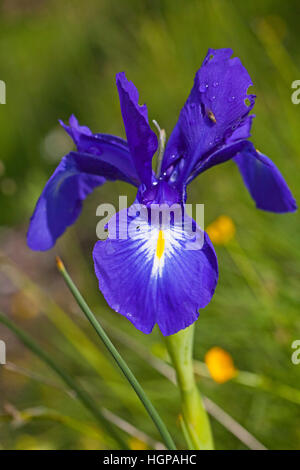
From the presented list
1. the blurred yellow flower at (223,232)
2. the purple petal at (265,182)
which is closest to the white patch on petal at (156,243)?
the purple petal at (265,182)

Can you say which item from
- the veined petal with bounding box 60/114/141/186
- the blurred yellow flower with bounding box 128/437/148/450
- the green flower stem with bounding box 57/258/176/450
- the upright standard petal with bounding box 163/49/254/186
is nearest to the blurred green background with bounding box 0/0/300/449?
the blurred yellow flower with bounding box 128/437/148/450

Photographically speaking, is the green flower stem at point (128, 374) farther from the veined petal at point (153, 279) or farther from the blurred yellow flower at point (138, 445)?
the blurred yellow flower at point (138, 445)

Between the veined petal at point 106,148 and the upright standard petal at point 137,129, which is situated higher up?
the veined petal at point 106,148

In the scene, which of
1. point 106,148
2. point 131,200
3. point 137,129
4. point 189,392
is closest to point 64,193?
point 106,148

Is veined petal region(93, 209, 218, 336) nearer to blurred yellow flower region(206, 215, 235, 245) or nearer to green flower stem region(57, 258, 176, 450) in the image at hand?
green flower stem region(57, 258, 176, 450)

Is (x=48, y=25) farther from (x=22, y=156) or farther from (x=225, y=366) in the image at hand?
(x=225, y=366)

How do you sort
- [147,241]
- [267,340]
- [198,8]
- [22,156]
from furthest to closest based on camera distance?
[22,156] → [198,8] → [267,340] → [147,241]
